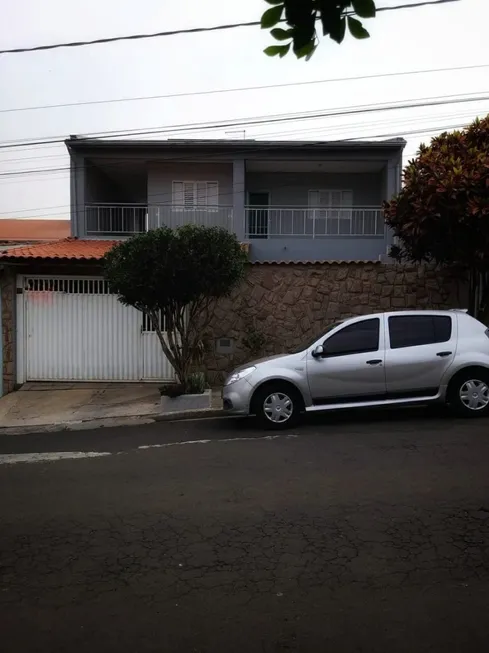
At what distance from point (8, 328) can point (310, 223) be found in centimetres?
961

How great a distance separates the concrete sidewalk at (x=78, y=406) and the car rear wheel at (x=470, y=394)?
3638mm

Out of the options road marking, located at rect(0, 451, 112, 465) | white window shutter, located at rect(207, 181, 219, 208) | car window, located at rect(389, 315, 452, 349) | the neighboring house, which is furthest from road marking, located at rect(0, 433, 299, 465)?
the neighboring house

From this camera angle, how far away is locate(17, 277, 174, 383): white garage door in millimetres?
12477

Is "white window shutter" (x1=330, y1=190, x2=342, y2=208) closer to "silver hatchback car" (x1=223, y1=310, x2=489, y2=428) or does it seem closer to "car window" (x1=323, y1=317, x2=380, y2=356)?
"car window" (x1=323, y1=317, x2=380, y2=356)

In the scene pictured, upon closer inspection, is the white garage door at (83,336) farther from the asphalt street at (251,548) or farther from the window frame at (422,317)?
the window frame at (422,317)

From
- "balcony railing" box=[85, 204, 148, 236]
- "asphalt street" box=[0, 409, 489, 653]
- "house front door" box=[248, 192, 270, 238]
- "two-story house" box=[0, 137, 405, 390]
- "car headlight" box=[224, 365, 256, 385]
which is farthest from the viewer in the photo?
"house front door" box=[248, 192, 270, 238]

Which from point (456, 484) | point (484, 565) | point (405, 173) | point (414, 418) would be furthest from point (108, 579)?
point (405, 173)

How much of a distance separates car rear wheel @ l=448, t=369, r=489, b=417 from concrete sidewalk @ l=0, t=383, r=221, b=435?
3.64m

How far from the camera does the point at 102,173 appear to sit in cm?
1867

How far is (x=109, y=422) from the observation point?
367 inches

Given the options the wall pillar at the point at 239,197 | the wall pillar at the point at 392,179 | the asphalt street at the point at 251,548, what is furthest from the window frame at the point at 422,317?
the wall pillar at the point at 239,197

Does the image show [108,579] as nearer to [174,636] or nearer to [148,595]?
[148,595]

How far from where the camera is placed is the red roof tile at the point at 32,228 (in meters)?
24.2

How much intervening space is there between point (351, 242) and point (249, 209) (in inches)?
121
